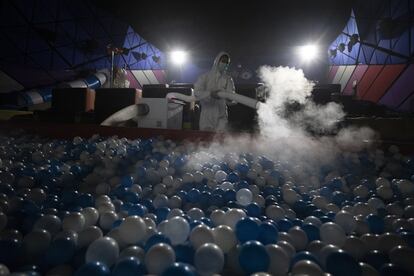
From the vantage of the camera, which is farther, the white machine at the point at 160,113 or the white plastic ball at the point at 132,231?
the white machine at the point at 160,113

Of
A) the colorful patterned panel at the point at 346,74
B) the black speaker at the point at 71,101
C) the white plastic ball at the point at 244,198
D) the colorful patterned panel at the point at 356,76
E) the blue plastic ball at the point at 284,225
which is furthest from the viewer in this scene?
the colorful patterned panel at the point at 346,74

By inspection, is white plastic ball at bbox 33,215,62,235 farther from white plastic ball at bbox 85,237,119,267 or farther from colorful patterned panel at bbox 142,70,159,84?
colorful patterned panel at bbox 142,70,159,84

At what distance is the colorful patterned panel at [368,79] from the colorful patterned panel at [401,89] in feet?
3.34

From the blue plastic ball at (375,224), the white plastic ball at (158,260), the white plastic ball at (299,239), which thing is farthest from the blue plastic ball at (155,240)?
the blue plastic ball at (375,224)

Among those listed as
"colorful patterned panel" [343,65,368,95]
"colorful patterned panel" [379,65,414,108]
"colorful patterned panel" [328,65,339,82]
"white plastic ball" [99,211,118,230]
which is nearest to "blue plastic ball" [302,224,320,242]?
"white plastic ball" [99,211,118,230]

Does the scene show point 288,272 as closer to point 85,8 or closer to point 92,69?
point 92,69

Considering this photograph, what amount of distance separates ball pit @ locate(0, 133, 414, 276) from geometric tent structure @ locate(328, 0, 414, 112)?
229 inches

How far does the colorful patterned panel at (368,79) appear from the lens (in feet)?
28.0

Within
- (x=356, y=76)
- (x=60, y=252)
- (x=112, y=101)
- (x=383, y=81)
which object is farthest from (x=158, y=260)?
(x=356, y=76)

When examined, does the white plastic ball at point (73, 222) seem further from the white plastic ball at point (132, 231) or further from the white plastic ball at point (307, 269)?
the white plastic ball at point (307, 269)

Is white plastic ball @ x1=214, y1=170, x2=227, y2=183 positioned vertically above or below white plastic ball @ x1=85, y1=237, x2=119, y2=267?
above

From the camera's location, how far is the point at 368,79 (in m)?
8.99

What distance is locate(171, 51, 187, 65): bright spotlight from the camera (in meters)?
14.8

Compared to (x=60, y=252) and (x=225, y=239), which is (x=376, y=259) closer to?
(x=225, y=239)
